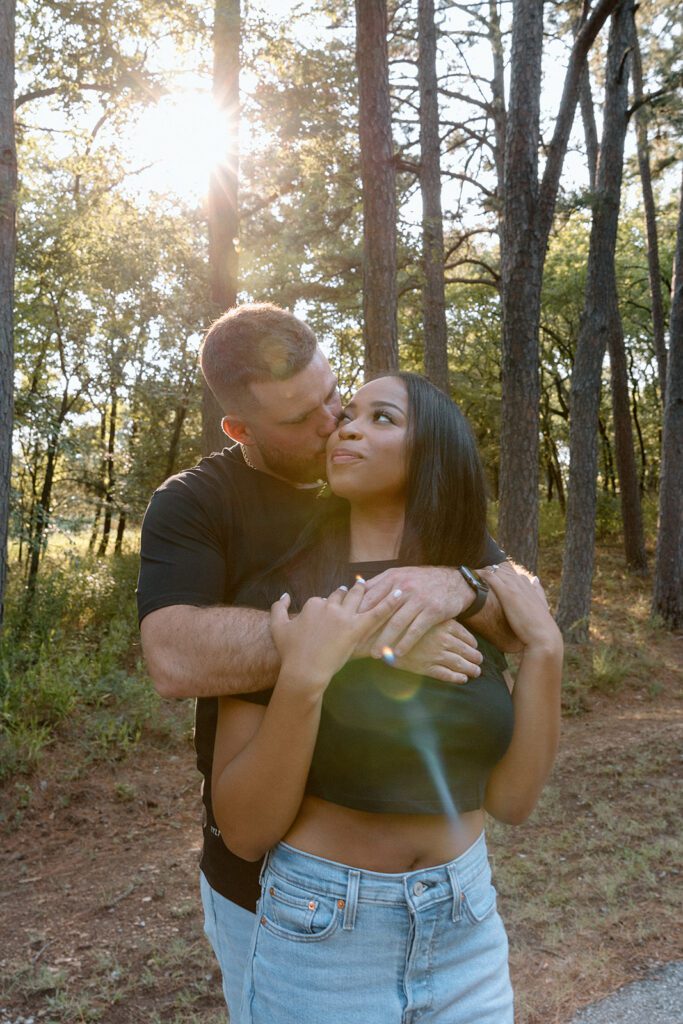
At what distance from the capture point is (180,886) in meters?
5.39

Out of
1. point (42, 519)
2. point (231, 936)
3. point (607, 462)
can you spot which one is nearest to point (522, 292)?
point (42, 519)

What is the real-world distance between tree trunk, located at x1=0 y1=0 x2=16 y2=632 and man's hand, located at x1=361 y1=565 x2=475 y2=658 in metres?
5.37

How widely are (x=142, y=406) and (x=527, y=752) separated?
17.5 m

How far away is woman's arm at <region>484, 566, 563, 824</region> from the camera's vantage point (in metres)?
2.07

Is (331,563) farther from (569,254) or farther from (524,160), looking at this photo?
(569,254)

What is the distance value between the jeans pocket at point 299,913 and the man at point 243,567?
0.16 meters

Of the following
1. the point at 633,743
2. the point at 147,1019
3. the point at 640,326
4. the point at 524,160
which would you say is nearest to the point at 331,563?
the point at 147,1019

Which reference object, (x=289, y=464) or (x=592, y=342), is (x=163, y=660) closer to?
(x=289, y=464)

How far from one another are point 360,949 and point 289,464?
1.28 meters

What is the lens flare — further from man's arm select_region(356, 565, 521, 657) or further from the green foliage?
the green foliage

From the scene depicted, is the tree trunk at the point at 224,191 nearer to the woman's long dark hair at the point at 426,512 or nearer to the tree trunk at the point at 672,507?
the woman's long dark hair at the point at 426,512

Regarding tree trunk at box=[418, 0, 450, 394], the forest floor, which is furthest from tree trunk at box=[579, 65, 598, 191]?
the forest floor

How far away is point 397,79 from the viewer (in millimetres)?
15727

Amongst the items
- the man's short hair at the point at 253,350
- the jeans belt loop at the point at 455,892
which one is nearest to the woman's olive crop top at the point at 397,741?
the jeans belt loop at the point at 455,892
